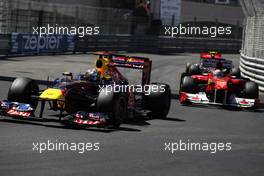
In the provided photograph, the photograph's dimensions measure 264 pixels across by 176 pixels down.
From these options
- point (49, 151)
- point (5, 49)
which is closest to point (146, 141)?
point (49, 151)

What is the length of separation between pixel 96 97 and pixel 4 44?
63.4 feet

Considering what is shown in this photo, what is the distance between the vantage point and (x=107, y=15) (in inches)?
1786

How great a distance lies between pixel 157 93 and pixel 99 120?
104 inches

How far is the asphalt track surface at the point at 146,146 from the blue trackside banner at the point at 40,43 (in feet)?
51.3

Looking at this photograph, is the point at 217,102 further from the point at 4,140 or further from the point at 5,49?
the point at 5,49

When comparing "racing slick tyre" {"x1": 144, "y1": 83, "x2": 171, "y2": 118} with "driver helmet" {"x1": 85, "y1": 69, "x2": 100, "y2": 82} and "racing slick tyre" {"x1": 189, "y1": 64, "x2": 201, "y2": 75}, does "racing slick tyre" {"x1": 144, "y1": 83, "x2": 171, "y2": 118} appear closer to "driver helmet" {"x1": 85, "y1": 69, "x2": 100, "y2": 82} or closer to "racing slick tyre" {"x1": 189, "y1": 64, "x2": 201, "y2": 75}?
"driver helmet" {"x1": 85, "y1": 69, "x2": 100, "y2": 82}

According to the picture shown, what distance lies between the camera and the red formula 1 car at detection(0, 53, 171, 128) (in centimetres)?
1270

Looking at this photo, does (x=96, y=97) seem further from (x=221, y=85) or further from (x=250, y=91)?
(x=250, y=91)
